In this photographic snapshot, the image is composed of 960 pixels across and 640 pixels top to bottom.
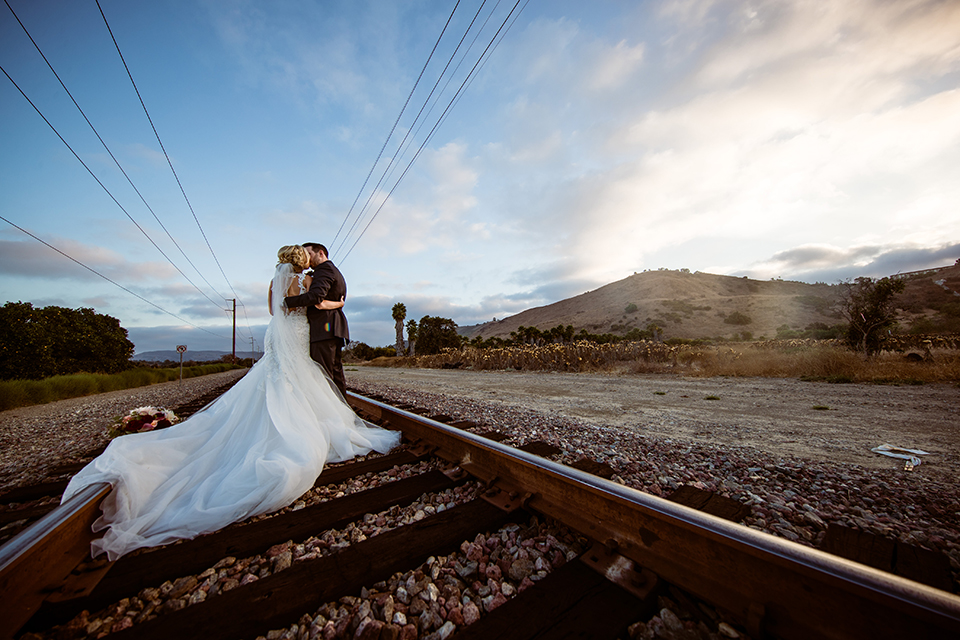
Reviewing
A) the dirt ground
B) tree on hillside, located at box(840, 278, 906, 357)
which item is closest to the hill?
tree on hillside, located at box(840, 278, 906, 357)

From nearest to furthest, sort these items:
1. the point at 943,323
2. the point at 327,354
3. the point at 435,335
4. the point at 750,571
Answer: the point at 750,571 < the point at 327,354 < the point at 943,323 < the point at 435,335

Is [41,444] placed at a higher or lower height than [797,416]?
higher

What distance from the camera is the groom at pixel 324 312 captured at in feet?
13.8

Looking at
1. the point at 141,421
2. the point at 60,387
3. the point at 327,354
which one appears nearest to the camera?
the point at 141,421

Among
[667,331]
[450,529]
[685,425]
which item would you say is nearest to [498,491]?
[450,529]

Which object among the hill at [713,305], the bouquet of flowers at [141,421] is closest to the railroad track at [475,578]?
the bouquet of flowers at [141,421]

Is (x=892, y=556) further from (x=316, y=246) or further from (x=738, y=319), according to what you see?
(x=738, y=319)

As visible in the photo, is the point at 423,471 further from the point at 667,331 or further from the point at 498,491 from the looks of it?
the point at 667,331

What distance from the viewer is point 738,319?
47.3 m

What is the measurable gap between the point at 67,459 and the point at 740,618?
5844mm

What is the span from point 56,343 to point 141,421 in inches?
1311

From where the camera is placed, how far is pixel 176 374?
26.2m

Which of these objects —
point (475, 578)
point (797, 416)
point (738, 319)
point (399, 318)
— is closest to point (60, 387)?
point (475, 578)

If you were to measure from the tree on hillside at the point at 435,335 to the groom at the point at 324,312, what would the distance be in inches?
1248
